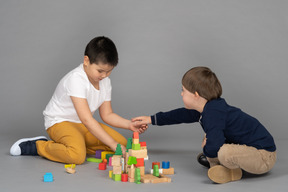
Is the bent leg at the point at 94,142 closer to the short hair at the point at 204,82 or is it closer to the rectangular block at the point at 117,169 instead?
the rectangular block at the point at 117,169

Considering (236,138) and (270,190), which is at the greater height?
Answer: (236,138)

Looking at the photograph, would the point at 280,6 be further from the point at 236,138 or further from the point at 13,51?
the point at 13,51

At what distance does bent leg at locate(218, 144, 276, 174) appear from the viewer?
2684 millimetres

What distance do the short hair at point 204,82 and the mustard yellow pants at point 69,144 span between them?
961mm

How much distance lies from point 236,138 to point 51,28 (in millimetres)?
2671

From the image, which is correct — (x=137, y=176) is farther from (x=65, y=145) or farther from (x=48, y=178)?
(x=65, y=145)

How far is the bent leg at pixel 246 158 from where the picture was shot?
2684mm

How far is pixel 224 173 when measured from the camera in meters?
2.71

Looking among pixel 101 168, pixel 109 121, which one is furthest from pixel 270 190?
pixel 109 121

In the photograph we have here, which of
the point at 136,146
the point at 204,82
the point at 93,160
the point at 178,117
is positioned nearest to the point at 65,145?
the point at 93,160

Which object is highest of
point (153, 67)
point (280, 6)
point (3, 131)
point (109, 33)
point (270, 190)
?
point (280, 6)

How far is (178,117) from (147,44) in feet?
5.33

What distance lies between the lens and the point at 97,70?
10.8 ft

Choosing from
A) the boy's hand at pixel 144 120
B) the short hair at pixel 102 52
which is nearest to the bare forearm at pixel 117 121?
the boy's hand at pixel 144 120
